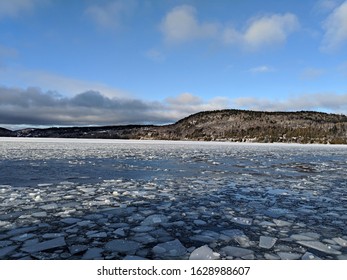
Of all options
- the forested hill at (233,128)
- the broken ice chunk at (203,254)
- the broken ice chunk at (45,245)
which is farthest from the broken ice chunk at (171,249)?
the forested hill at (233,128)

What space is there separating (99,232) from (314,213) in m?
3.52

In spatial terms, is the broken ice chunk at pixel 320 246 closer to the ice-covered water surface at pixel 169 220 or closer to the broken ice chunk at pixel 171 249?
the ice-covered water surface at pixel 169 220

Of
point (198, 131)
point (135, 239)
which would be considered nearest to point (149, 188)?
point (135, 239)

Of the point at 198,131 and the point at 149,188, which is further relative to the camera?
the point at 198,131

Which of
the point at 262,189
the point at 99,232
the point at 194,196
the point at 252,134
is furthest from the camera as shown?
the point at 252,134

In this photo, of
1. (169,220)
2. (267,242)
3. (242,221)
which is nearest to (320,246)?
(267,242)

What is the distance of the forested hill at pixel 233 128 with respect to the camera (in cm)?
10906

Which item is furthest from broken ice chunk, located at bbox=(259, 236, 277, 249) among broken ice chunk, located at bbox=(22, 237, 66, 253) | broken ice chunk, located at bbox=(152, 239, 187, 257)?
broken ice chunk, located at bbox=(22, 237, 66, 253)

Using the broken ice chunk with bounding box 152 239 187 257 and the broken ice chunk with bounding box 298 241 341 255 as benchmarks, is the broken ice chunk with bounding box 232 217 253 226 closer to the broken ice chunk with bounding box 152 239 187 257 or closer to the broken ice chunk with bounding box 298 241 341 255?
the broken ice chunk with bounding box 298 241 341 255

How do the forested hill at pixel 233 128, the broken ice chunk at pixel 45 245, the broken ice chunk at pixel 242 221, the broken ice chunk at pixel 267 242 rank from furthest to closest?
the forested hill at pixel 233 128, the broken ice chunk at pixel 242 221, the broken ice chunk at pixel 267 242, the broken ice chunk at pixel 45 245

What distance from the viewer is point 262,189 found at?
21.7 ft

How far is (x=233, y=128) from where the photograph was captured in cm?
14262

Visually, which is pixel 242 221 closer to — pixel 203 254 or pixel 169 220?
pixel 169 220
